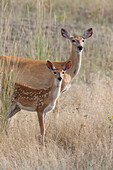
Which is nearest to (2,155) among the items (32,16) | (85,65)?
(85,65)

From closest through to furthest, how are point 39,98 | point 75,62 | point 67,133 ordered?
point 39,98, point 67,133, point 75,62

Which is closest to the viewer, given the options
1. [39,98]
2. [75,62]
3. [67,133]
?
[39,98]

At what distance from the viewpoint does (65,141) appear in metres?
5.59

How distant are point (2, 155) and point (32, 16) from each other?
339 inches

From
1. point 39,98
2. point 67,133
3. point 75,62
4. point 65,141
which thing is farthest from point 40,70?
point 65,141

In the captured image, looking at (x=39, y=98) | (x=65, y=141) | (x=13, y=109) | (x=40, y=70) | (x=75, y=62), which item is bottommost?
(x=65, y=141)

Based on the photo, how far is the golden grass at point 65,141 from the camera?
15.7 feet

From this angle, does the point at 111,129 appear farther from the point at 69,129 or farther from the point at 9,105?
the point at 9,105

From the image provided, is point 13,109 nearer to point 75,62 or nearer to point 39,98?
point 39,98

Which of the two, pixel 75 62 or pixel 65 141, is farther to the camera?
pixel 75 62

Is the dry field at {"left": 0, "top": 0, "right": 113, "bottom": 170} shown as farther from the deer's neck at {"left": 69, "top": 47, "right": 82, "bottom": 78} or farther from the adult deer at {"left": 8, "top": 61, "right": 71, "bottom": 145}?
the deer's neck at {"left": 69, "top": 47, "right": 82, "bottom": 78}

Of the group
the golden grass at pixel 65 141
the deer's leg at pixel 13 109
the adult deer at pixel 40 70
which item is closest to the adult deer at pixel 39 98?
the deer's leg at pixel 13 109

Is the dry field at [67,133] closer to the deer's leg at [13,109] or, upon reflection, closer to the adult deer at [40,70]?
the deer's leg at [13,109]

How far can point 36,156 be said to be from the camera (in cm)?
487
